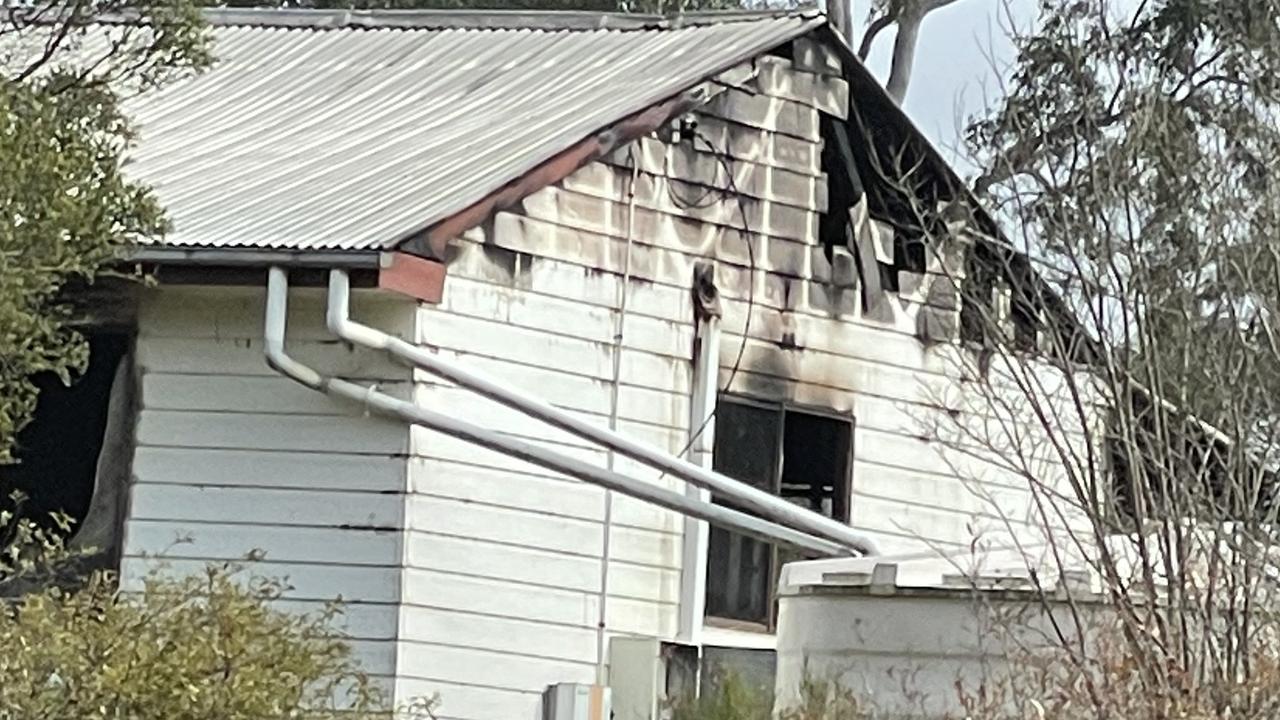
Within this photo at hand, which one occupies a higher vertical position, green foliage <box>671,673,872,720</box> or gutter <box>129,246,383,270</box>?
gutter <box>129,246,383,270</box>

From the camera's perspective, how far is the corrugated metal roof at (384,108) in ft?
42.0

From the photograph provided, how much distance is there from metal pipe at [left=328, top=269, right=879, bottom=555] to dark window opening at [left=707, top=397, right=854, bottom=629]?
1.72 feet

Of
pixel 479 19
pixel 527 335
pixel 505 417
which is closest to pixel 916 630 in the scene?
pixel 505 417

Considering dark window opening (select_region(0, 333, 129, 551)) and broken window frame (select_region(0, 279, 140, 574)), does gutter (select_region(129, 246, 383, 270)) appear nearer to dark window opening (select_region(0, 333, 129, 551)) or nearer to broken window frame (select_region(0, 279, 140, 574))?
broken window frame (select_region(0, 279, 140, 574))

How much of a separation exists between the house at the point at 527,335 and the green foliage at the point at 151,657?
3.46m

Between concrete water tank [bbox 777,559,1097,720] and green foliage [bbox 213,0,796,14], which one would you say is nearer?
concrete water tank [bbox 777,559,1097,720]

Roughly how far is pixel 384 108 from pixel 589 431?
3.42 meters

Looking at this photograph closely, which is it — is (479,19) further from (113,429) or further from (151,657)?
(151,657)

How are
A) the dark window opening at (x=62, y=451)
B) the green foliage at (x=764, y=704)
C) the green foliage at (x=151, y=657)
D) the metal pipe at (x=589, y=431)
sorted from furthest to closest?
the dark window opening at (x=62, y=451), the metal pipe at (x=589, y=431), the green foliage at (x=764, y=704), the green foliage at (x=151, y=657)

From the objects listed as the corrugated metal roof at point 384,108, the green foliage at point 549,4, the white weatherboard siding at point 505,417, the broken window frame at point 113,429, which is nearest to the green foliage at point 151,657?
the corrugated metal roof at point 384,108

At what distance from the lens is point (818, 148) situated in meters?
15.2

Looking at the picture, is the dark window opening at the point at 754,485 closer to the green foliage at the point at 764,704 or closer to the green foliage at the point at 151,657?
the green foliage at the point at 764,704

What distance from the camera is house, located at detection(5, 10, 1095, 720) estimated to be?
498 inches

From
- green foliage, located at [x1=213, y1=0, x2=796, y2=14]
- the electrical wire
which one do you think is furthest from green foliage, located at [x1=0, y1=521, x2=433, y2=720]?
green foliage, located at [x1=213, y1=0, x2=796, y2=14]
